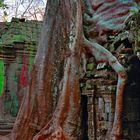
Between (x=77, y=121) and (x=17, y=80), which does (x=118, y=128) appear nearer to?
(x=77, y=121)

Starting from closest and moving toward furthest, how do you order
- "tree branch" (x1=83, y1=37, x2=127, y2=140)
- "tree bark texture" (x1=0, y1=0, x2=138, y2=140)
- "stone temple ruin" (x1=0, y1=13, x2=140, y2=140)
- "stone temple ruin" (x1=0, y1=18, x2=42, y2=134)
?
"tree branch" (x1=83, y1=37, x2=127, y2=140), "stone temple ruin" (x1=0, y1=13, x2=140, y2=140), "tree bark texture" (x1=0, y1=0, x2=138, y2=140), "stone temple ruin" (x1=0, y1=18, x2=42, y2=134)

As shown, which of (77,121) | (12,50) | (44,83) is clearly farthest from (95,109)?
(12,50)

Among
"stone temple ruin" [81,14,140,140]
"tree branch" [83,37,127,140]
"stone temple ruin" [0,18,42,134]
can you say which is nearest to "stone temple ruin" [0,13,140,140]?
"stone temple ruin" [81,14,140,140]

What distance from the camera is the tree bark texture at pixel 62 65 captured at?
248 inches

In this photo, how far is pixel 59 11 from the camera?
7.25 meters

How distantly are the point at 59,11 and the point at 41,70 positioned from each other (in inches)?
48.2

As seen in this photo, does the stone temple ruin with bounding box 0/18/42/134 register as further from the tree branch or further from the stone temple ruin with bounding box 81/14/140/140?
the tree branch

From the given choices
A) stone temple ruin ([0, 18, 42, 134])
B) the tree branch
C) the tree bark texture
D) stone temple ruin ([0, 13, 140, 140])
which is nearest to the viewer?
the tree branch

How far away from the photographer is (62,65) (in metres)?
6.80

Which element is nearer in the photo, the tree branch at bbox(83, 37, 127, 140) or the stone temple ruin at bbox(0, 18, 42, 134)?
the tree branch at bbox(83, 37, 127, 140)

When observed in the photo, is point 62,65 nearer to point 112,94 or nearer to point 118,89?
point 112,94

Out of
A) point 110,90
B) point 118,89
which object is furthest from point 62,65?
point 118,89

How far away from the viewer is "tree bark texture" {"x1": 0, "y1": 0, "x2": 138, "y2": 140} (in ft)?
20.6

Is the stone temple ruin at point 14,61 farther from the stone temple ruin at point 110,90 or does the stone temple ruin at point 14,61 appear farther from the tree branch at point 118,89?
the tree branch at point 118,89
